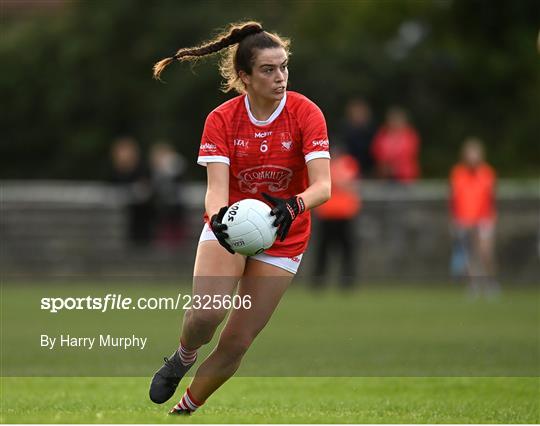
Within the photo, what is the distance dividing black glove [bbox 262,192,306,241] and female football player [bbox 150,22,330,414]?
14cm

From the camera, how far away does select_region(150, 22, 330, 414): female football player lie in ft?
23.9

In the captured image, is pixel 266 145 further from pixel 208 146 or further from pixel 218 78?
pixel 218 78

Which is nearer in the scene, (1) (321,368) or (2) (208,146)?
(2) (208,146)

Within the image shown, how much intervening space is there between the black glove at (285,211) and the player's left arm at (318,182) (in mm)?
95

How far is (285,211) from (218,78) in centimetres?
1671

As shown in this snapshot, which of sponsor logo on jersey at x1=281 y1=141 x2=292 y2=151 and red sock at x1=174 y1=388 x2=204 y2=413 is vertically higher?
sponsor logo on jersey at x1=281 y1=141 x2=292 y2=151

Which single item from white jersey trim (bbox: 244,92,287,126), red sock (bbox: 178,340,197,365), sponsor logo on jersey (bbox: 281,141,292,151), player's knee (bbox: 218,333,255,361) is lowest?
red sock (bbox: 178,340,197,365)

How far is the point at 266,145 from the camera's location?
24.2 ft

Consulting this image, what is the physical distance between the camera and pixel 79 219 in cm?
2166

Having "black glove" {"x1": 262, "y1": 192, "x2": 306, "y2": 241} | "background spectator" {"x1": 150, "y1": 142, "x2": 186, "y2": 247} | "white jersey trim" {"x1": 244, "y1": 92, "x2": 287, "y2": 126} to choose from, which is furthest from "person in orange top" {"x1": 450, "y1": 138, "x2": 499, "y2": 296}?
"black glove" {"x1": 262, "y1": 192, "x2": 306, "y2": 241}

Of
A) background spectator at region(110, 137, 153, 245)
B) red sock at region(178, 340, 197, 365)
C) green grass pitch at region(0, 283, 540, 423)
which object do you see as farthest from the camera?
background spectator at region(110, 137, 153, 245)

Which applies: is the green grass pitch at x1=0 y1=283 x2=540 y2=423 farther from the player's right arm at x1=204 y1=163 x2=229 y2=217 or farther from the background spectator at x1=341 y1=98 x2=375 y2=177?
the background spectator at x1=341 y1=98 x2=375 y2=177

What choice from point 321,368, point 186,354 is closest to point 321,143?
point 186,354

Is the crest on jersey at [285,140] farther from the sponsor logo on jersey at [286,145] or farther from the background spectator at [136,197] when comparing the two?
the background spectator at [136,197]
